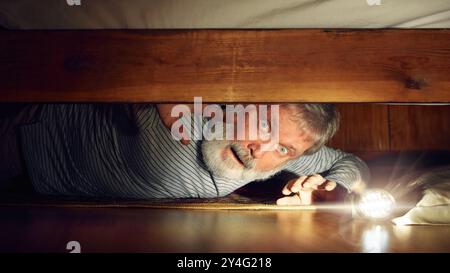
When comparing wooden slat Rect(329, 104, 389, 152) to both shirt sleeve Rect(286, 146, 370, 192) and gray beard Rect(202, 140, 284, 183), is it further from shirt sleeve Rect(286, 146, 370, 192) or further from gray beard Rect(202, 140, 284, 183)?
gray beard Rect(202, 140, 284, 183)

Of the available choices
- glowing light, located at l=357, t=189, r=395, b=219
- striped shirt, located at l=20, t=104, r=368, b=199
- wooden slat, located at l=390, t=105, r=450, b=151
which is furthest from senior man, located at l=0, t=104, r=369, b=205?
wooden slat, located at l=390, t=105, r=450, b=151

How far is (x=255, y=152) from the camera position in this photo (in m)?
1.73

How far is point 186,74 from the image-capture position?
89 centimetres

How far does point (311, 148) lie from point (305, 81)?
977 mm

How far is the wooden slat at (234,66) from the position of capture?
2.90ft

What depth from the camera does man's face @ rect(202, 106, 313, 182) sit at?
1.69m

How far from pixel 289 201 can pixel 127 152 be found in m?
0.83

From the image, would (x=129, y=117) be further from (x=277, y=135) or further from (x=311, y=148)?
(x=311, y=148)

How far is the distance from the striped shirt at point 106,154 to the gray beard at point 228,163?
4 cm

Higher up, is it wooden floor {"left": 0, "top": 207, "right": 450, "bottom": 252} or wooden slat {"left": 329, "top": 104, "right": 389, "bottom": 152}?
wooden slat {"left": 329, "top": 104, "right": 389, "bottom": 152}

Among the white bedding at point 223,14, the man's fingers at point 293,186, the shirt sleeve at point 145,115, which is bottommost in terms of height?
the man's fingers at point 293,186

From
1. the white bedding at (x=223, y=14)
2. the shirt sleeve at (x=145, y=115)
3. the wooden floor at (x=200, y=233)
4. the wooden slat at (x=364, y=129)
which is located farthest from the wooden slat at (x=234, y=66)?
the wooden slat at (x=364, y=129)

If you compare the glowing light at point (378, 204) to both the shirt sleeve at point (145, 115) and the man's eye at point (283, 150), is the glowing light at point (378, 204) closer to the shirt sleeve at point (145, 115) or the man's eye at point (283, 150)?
the man's eye at point (283, 150)

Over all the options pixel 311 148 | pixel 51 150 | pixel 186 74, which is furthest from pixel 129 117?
pixel 311 148
